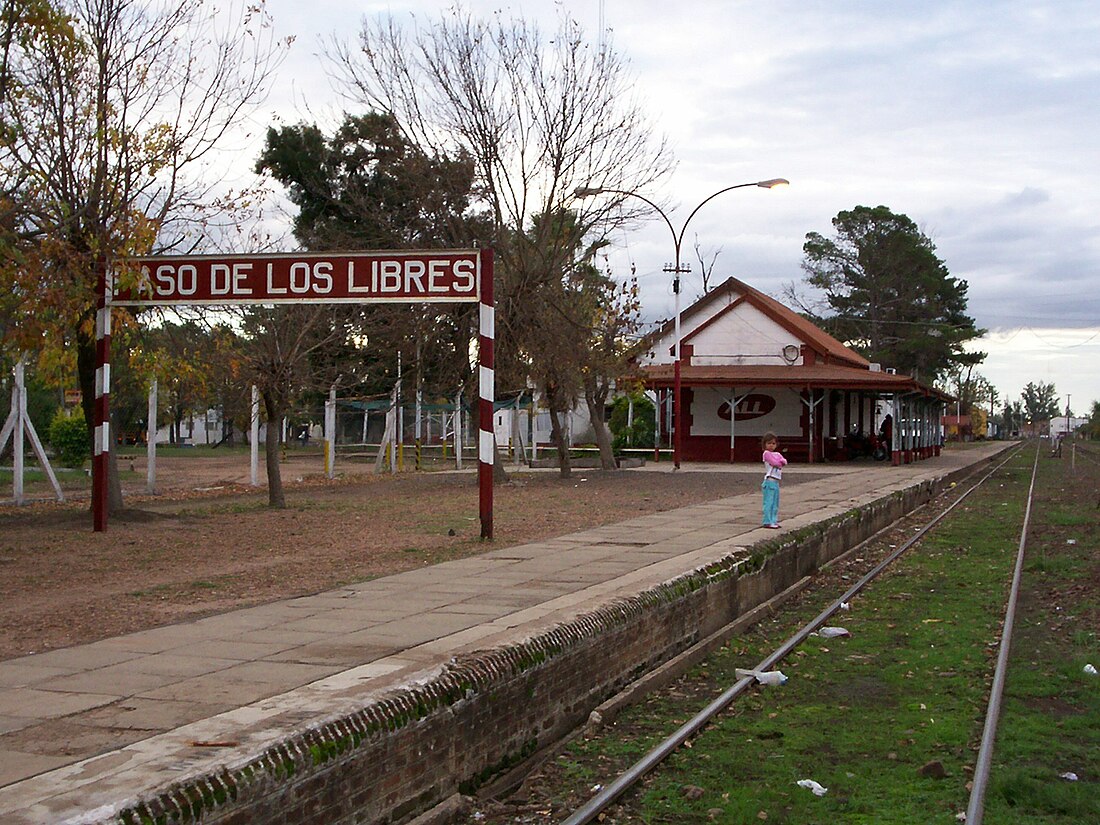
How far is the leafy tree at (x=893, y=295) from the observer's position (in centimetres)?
7125

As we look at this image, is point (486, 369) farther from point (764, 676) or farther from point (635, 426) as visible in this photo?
point (635, 426)

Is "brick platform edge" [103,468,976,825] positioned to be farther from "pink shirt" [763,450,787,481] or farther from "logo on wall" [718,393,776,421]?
"logo on wall" [718,393,776,421]

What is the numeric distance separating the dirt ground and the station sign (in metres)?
3.01

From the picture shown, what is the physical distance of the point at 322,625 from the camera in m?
8.52

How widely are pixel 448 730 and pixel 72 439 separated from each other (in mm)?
28823

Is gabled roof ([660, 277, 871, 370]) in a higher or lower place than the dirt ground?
higher

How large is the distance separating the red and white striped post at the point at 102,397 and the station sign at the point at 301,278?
209mm

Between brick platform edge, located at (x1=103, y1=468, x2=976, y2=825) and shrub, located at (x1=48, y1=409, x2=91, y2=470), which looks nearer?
brick platform edge, located at (x1=103, y1=468, x2=976, y2=825)

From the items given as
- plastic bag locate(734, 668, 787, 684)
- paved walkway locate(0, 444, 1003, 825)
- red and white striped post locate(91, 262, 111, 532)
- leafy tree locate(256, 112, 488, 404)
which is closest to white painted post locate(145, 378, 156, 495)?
leafy tree locate(256, 112, 488, 404)

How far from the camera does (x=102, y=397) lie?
49.6ft

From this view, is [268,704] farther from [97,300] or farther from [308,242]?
[308,242]

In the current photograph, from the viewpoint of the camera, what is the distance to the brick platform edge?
4645 mm

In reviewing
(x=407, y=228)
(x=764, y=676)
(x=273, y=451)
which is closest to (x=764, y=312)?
(x=407, y=228)

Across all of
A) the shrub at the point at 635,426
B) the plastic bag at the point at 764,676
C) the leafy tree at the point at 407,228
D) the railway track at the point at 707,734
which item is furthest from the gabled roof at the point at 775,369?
the plastic bag at the point at 764,676
